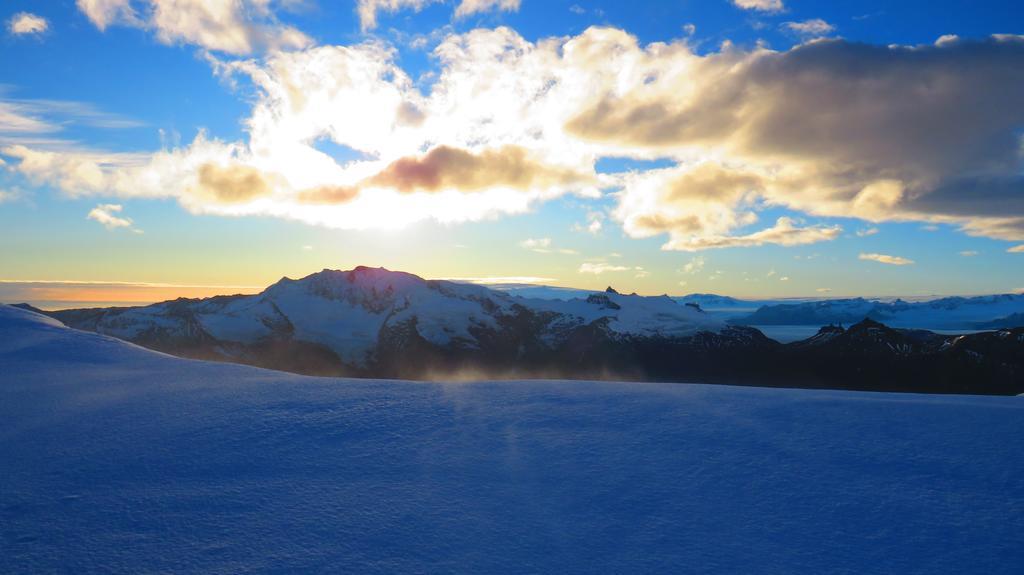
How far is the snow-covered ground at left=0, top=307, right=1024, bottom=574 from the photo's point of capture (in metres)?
5.22

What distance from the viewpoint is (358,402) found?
9383 mm

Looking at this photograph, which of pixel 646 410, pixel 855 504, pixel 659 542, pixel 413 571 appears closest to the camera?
pixel 413 571

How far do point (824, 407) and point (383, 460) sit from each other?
6743mm

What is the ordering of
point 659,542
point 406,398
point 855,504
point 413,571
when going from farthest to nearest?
1. point 406,398
2. point 855,504
3. point 659,542
4. point 413,571

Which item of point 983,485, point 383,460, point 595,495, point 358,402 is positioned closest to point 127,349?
point 358,402

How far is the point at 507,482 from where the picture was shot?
6.50 metres

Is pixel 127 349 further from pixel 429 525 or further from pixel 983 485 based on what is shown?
pixel 983 485

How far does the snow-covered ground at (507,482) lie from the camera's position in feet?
17.1

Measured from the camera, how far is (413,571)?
4.99 m

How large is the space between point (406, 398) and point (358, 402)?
2.51ft

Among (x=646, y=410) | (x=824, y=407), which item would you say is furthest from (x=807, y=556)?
(x=824, y=407)

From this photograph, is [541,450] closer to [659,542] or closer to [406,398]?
[659,542]

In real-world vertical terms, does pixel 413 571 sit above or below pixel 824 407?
below

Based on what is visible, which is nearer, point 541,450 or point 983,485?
point 983,485
